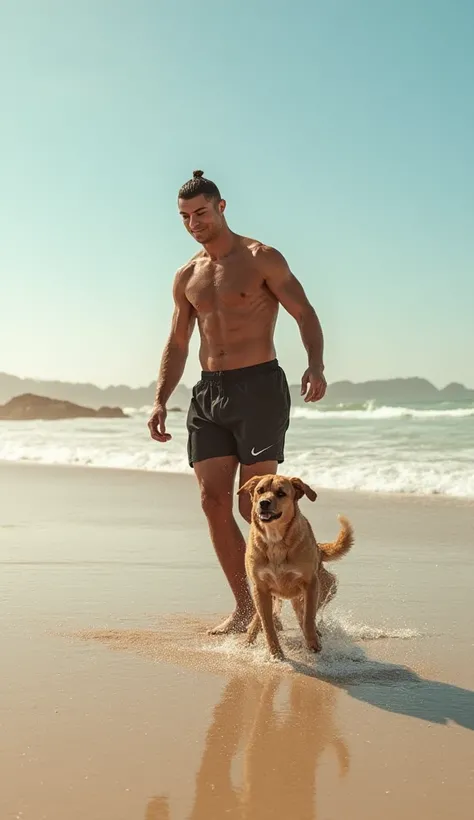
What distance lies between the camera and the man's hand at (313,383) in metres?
4.82

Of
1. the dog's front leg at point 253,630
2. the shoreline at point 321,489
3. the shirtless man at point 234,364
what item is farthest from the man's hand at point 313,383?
the shoreline at point 321,489

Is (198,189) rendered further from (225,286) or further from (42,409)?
(42,409)

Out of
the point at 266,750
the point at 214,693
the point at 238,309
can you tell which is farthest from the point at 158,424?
the point at 266,750

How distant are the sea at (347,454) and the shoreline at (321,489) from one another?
0.27 meters

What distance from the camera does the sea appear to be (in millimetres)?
12359

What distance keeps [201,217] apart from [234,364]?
84 centimetres

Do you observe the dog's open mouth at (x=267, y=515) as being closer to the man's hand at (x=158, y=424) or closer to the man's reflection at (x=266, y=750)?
the man's reflection at (x=266, y=750)

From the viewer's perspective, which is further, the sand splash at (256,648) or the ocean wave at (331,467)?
the ocean wave at (331,467)

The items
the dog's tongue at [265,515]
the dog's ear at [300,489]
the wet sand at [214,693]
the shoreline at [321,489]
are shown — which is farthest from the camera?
the shoreline at [321,489]

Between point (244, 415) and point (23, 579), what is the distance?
204cm

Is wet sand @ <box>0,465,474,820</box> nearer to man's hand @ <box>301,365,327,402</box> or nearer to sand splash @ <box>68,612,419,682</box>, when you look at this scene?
sand splash @ <box>68,612,419,682</box>

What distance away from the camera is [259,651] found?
14.8 feet

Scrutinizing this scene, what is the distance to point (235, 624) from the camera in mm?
4941

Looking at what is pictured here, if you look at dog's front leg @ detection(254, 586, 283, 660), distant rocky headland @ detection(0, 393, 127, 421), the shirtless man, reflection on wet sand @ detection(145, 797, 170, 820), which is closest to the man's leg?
the shirtless man
